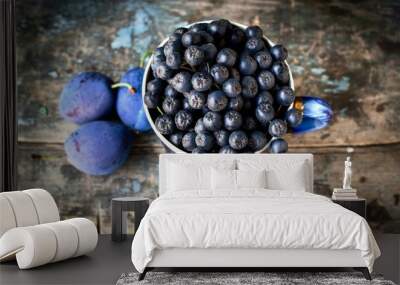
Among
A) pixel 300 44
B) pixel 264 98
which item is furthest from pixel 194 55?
pixel 300 44

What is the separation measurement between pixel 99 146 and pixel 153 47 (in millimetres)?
1172

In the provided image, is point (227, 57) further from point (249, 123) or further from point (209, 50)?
point (249, 123)

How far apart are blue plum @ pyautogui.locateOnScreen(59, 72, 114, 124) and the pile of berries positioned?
65 centimetres

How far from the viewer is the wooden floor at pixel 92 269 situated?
170 inches

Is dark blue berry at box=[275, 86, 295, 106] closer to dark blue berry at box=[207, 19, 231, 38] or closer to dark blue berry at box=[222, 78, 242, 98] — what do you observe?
dark blue berry at box=[222, 78, 242, 98]

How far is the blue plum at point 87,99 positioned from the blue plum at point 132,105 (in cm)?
11

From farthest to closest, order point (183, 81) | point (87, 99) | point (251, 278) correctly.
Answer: point (87, 99) < point (183, 81) < point (251, 278)

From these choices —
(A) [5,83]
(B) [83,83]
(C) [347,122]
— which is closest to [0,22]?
(A) [5,83]

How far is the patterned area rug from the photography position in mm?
4211

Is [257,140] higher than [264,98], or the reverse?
[264,98]

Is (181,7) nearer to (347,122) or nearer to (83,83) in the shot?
(83,83)

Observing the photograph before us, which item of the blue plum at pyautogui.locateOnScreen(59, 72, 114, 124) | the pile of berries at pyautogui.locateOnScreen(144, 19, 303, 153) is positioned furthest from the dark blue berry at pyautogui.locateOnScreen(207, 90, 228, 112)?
the blue plum at pyautogui.locateOnScreen(59, 72, 114, 124)

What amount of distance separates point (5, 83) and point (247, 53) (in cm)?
226

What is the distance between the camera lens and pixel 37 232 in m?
4.57
